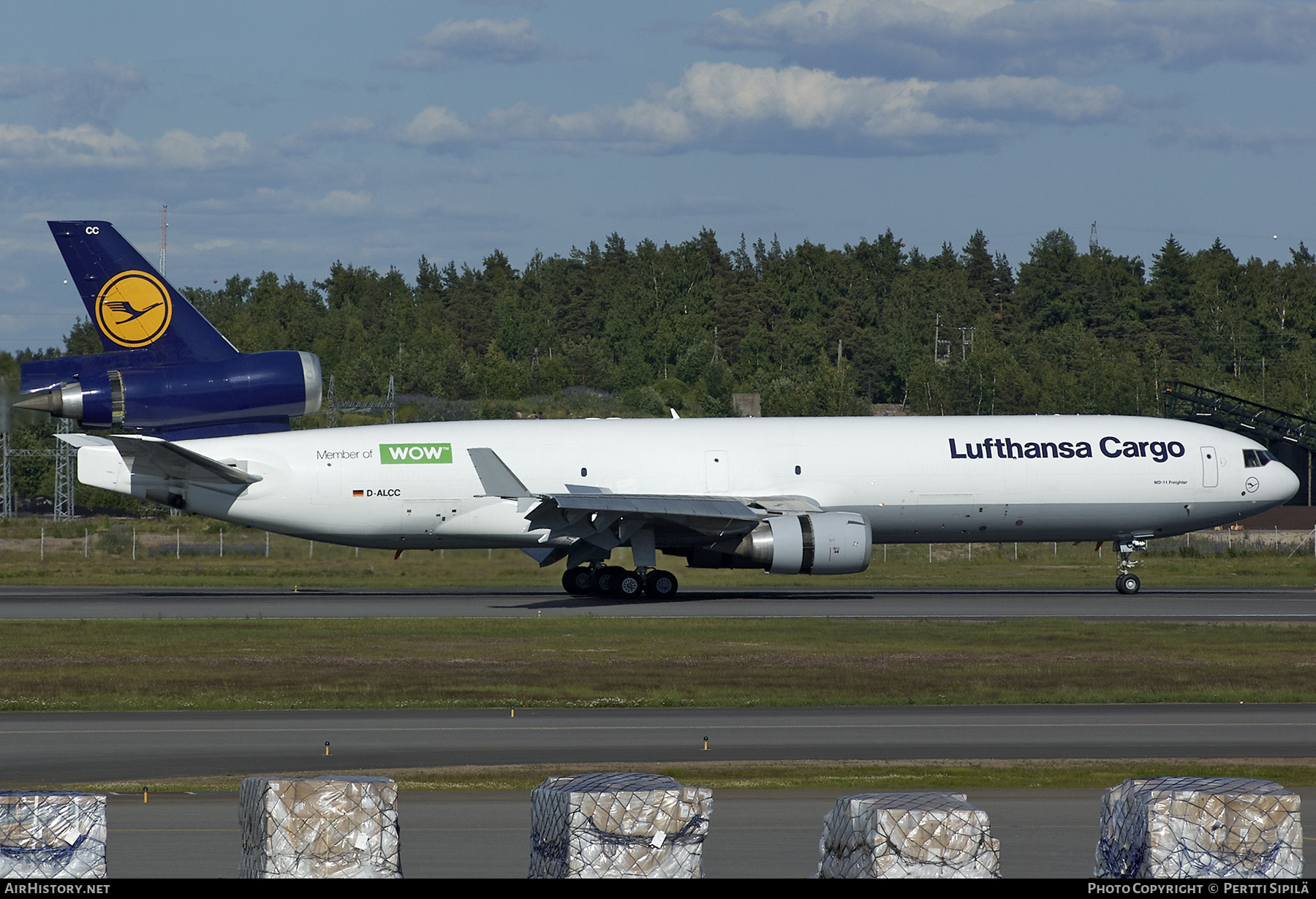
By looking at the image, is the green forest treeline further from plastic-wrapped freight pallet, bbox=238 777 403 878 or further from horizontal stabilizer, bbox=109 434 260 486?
plastic-wrapped freight pallet, bbox=238 777 403 878

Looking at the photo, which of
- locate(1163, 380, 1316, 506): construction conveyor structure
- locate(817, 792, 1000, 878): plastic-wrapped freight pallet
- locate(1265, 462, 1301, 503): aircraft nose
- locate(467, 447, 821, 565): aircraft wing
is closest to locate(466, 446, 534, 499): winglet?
locate(467, 447, 821, 565): aircraft wing

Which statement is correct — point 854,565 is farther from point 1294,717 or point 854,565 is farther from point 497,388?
point 497,388

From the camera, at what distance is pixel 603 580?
40.4m

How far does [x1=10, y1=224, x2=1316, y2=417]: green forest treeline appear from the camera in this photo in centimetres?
11394

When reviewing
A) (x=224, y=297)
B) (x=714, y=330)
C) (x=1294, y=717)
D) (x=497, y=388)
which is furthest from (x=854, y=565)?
(x=224, y=297)

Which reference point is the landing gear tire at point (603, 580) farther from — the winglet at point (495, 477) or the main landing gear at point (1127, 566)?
the main landing gear at point (1127, 566)

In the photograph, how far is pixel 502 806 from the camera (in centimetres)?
1396

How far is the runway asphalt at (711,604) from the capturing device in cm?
3528

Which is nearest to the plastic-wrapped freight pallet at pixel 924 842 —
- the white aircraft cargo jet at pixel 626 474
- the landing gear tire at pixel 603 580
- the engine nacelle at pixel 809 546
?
the engine nacelle at pixel 809 546

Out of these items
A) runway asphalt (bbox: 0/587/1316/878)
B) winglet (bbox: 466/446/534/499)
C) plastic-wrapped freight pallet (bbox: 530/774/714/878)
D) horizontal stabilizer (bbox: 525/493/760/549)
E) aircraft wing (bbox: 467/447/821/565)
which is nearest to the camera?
plastic-wrapped freight pallet (bbox: 530/774/714/878)

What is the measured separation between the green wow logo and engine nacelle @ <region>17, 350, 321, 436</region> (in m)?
2.36

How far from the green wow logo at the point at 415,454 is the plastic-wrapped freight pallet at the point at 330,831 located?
3181 cm

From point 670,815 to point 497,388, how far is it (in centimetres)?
12461

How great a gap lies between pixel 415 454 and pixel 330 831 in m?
32.2
